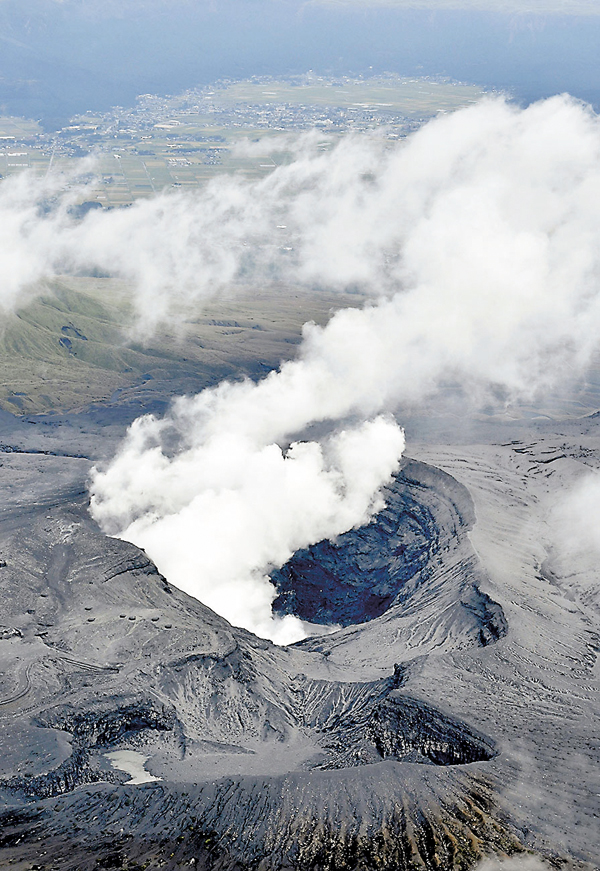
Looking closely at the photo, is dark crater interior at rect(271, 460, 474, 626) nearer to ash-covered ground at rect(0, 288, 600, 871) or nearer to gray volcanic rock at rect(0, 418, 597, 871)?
ash-covered ground at rect(0, 288, 600, 871)

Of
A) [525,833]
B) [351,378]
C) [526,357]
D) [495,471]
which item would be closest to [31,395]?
[351,378]

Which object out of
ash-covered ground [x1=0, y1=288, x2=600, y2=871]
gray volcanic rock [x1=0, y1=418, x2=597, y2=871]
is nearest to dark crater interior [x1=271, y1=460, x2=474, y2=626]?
ash-covered ground [x1=0, y1=288, x2=600, y2=871]

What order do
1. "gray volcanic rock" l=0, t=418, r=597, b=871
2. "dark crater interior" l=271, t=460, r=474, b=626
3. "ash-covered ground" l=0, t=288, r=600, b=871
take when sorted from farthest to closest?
"dark crater interior" l=271, t=460, r=474, b=626
"ash-covered ground" l=0, t=288, r=600, b=871
"gray volcanic rock" l=0, t=418, r=597, b=871

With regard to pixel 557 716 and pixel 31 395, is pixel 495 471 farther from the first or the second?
pixel 31 395

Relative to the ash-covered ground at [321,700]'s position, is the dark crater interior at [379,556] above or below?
below

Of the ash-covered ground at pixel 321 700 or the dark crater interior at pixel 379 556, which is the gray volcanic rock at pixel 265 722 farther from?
the dark crater interior at pixel 379 556

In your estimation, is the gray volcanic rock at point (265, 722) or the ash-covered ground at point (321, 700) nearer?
the gray volcanic rock at point (265, 722)

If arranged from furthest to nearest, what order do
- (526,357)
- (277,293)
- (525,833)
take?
(277,293) < (526,357) < (525,833)

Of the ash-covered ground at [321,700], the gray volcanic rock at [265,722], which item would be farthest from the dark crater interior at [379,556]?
the gray volcanic rock at [265,722]
